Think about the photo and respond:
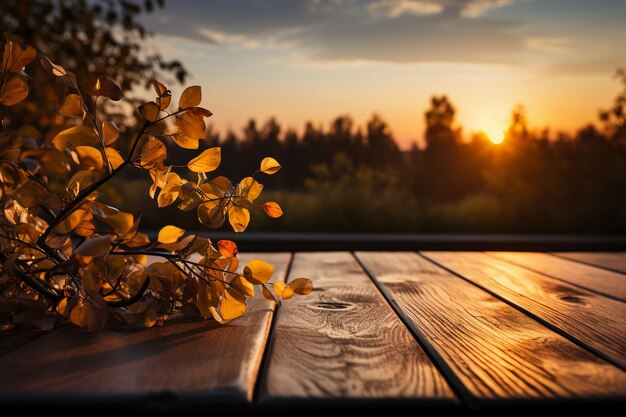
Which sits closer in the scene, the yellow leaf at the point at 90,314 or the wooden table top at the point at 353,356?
the wooden table top at the point at 353,356

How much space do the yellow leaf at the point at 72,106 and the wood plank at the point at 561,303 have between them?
0.72m

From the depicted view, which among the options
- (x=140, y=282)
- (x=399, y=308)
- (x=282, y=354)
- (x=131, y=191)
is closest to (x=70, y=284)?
(x=140, y=282)

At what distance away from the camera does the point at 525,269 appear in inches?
58.7

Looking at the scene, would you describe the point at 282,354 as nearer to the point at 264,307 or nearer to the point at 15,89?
the point at 264,307

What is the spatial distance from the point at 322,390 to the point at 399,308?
17.1 inches

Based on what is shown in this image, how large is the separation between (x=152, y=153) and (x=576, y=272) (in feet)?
3.87

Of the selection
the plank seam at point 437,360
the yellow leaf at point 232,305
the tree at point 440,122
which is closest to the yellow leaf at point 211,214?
the yellow leaf at point 232,305

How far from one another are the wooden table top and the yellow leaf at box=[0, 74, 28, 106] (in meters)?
0.31

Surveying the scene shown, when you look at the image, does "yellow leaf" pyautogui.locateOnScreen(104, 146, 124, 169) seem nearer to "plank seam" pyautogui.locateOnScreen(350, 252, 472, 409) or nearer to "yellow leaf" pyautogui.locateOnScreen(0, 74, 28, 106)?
"yellow leaf" pyautogui.locateOnScreen(0, 74, 28, 106)

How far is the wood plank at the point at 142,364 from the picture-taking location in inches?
19.8

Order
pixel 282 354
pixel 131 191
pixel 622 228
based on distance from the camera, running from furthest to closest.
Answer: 1. pixel 131 191
2. pixel 622 228
3. pixel 282 354

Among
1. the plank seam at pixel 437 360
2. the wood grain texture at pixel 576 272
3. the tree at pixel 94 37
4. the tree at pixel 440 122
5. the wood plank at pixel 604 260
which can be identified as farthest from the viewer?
the tree at pixel 440 122

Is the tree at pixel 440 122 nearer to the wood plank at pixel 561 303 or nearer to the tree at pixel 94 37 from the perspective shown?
the tree at pixel 94 37

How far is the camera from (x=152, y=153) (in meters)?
0.74
